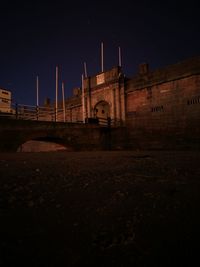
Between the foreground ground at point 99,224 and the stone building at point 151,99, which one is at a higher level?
the stone building at point 151,99

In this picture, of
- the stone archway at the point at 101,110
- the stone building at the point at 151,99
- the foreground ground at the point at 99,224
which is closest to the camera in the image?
the foreground ground at the point at 99,224

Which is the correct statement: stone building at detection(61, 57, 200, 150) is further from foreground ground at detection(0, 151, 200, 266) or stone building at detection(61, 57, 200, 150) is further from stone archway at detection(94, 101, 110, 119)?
foreground ground at detection(0, 151, 200, 266)

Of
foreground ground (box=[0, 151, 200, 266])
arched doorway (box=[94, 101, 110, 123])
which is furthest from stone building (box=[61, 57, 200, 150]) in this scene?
foreground ground (box=[0, 151, 200, 266])

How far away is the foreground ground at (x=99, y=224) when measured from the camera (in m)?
1.31

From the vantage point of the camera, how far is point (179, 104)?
13844mm

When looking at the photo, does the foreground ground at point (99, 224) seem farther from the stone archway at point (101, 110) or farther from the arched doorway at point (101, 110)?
the arched doorway at point (101, 110)

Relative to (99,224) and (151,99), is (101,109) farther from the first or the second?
(99,224)

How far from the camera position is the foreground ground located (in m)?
1.31

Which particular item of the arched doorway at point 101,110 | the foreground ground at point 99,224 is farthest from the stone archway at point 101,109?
the foreground ground at point 99,224

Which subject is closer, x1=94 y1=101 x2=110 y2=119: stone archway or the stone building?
the stone building

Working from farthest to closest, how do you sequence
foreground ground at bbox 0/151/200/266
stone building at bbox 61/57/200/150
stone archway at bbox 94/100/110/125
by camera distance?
stone archway at bbox 94/100/110/125, stone building at bbox 61/57/200/150, foreground ground at bbox 0/151/200/266

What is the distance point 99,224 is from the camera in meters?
1.79

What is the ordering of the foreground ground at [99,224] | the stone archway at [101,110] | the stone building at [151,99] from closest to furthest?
the foreground ground at [99,224]
the stone building at [151,99]
the stone archway at [101,110]

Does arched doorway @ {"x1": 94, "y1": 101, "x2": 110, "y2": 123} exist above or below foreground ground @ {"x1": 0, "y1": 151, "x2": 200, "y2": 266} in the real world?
above
